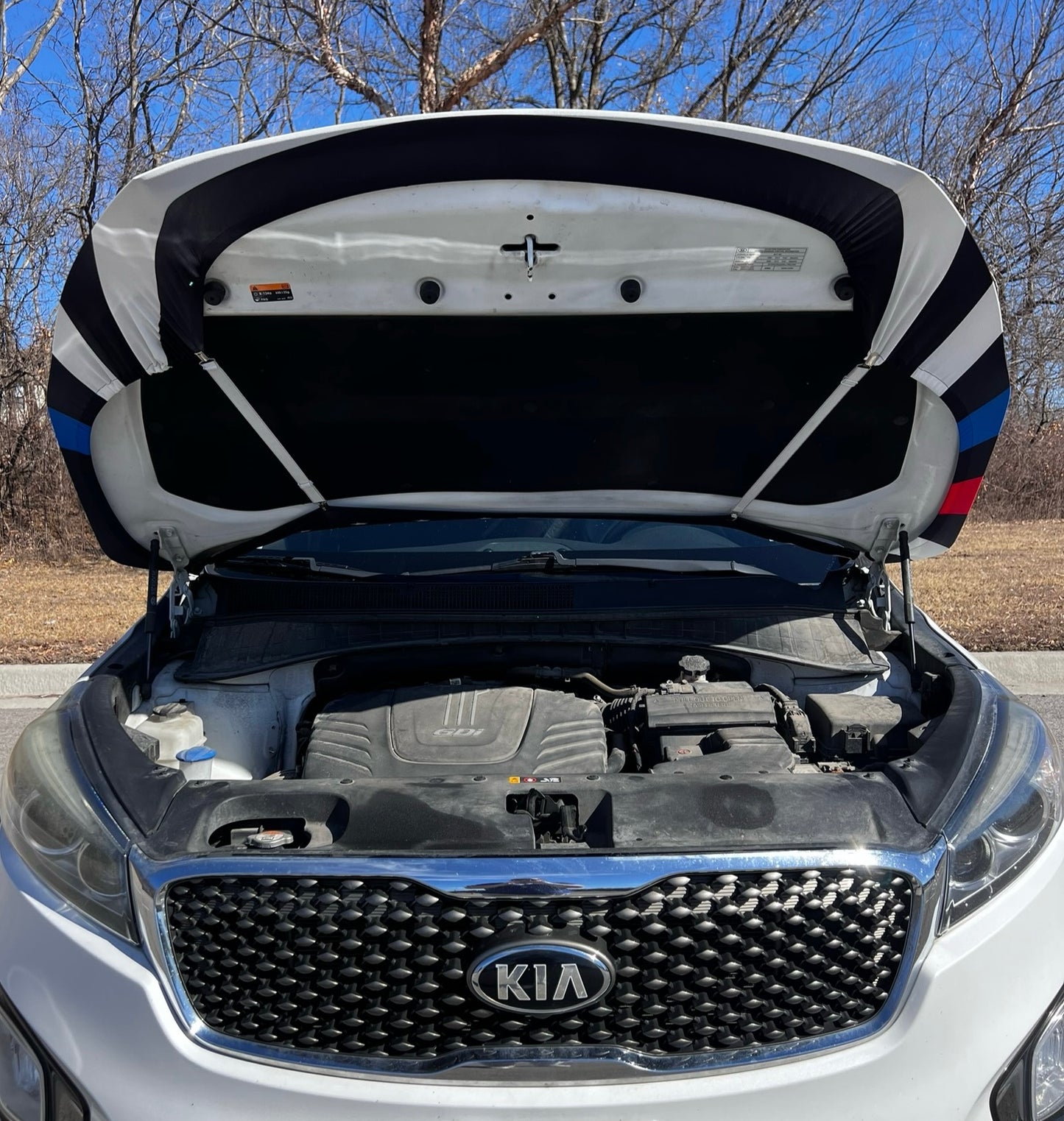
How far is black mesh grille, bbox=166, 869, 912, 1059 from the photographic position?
5.91ft

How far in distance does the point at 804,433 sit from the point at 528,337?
0.96 m

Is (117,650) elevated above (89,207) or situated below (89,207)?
below

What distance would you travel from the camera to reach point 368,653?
3074mm

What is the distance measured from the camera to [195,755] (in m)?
2.66

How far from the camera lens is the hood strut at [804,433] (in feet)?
9.16

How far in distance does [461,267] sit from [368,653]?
126cm

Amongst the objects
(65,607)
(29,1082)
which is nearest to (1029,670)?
(29,1082)

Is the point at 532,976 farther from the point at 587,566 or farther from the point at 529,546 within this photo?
the point at 529,546

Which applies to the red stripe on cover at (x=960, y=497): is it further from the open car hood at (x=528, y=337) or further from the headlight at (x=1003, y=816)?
the headlight at (x=1003, y=816)

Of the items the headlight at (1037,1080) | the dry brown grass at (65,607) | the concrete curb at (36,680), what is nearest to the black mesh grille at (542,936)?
the headlight at (1037,1080)

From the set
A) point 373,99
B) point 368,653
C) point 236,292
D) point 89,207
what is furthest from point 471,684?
point 89,207

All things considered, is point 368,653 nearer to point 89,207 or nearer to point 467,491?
point 467,491

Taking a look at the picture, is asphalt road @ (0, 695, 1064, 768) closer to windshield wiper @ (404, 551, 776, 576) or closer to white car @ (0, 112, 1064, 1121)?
white car @ (0, 112, 1064, 1121)

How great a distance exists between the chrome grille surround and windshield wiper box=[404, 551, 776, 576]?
5.02ft
